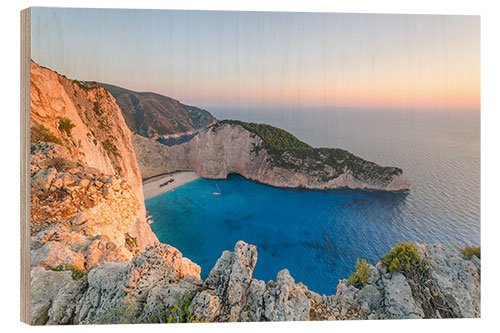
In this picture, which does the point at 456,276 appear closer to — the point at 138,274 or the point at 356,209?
the point at 356,209

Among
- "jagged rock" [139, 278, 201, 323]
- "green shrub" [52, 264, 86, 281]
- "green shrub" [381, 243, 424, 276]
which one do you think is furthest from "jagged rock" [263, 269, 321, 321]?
"green shrub" [52, 264, 86, 281]

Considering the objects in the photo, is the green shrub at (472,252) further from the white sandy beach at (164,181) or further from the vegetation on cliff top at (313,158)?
the white sandy beach at (164,181)

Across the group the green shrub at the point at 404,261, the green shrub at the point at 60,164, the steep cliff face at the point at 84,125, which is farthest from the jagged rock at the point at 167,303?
the green shrub at the point at 404,261

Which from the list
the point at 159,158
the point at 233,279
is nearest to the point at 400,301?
the point at 233,279

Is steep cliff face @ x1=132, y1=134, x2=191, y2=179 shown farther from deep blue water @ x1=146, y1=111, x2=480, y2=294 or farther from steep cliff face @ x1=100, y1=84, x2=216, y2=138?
deep blue water @ x1=146, y1=111, x2=480, y2=294

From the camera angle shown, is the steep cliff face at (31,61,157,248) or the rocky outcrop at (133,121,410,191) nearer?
the steep cliff face at (31,61,157,248)

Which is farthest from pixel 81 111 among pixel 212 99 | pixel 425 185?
pixel 425 185

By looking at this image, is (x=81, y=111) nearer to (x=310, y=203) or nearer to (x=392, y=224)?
(x=310, y=203)
